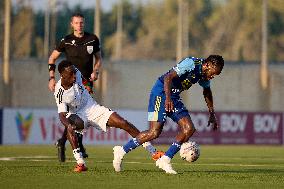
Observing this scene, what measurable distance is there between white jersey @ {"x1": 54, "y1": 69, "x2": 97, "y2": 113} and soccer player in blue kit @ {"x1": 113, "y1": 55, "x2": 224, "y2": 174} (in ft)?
3.58

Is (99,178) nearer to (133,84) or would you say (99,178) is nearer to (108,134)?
(108,134)

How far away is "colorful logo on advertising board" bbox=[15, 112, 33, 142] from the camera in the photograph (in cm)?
3634

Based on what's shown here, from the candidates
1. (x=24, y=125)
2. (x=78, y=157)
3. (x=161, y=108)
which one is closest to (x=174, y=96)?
(x=161, y=108)

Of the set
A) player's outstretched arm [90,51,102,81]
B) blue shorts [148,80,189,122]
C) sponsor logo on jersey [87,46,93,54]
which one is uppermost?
sponsor logo on jersey [87,46,93,54]

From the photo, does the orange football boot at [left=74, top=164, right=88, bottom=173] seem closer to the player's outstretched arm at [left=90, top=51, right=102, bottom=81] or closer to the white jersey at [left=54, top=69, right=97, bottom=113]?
the white jersey at [left=54, top=69, right=97, bottom=113]

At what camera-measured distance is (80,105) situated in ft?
59.7

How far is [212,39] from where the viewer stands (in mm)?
95312

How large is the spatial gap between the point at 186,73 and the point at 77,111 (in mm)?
2117

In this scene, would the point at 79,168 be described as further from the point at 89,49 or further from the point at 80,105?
the point at 89,49

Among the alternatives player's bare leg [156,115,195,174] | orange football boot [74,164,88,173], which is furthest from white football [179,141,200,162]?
orange football boot [74,164,88,173]

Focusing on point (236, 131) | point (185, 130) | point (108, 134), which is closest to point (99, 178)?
point (185, 130)

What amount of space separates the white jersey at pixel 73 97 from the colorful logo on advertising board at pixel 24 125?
59.8ft

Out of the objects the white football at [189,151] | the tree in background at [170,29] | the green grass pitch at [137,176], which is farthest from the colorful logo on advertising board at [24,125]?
the tree in background at [170,29]

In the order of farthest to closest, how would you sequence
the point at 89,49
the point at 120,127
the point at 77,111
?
1. the point at 89,49
2. the point at 77,111
3. the point at 120,127
